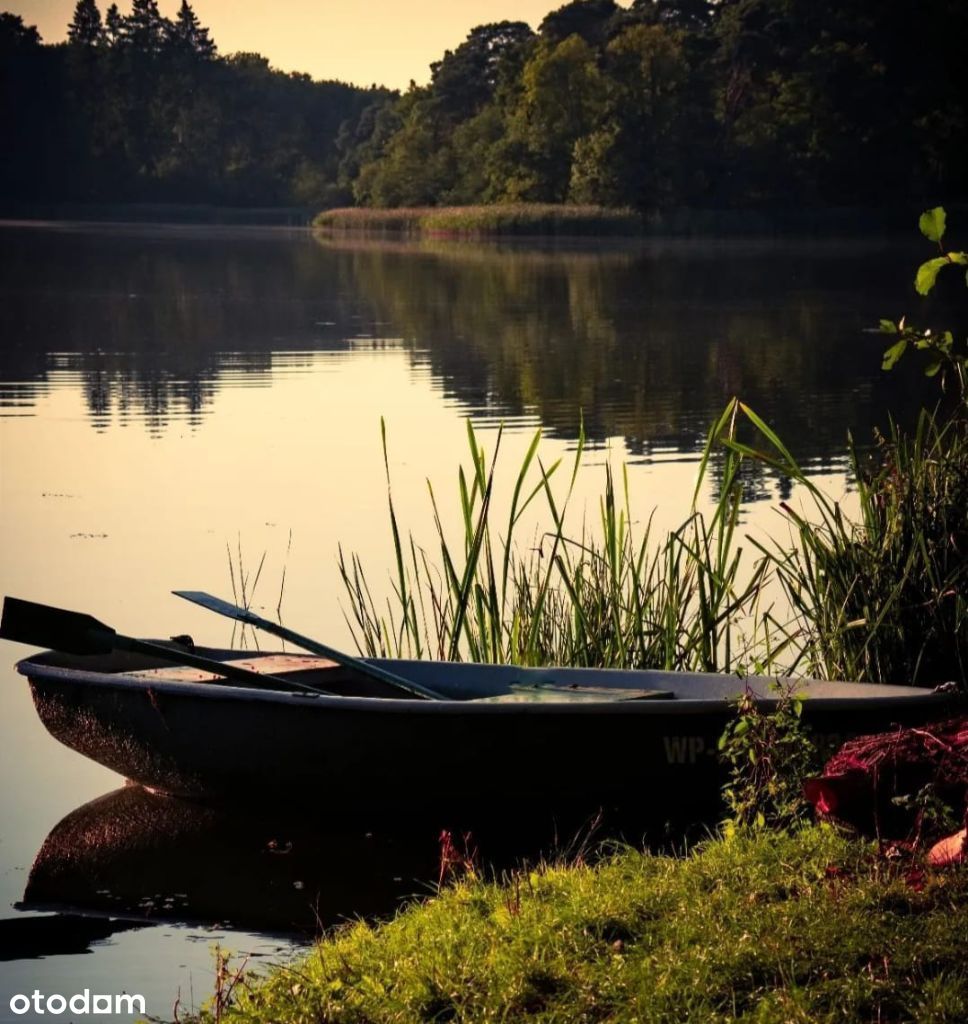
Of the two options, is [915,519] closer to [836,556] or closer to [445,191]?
[836,556]

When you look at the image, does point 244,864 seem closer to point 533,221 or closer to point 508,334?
point 508,334

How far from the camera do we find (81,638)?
6844 millimetres

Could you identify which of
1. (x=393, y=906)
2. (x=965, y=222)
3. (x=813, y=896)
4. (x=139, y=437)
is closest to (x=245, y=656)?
(x=393, y=906)

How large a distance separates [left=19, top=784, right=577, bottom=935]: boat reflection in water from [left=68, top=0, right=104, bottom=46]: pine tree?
12947 centimetres

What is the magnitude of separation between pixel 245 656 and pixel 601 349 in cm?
1847

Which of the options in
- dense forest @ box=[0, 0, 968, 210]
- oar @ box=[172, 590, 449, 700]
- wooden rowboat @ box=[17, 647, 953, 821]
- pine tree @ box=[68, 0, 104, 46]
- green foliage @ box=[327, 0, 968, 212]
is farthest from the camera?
pine tree @ box=[68, 0, 104, 46]

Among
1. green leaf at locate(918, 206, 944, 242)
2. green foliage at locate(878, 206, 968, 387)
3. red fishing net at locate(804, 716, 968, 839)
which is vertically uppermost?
green leaf at locate(918, 206, 944, 242)

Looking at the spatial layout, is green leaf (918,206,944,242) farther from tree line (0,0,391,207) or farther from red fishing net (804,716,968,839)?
tree line (0,0,391,207)

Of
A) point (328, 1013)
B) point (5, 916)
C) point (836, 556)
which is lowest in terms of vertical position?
point (5, 916)

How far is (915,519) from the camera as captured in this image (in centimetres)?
705

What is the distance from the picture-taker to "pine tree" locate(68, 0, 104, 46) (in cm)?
13088

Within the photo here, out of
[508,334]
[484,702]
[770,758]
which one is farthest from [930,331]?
[508,334]

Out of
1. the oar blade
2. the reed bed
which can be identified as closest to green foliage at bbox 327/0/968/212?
the reed bed

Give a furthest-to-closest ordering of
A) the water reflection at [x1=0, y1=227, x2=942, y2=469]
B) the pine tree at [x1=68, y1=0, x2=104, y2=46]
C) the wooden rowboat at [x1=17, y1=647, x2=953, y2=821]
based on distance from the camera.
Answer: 1. the pine tree at [x1=68, y1=0, x2=104, y2=46]
2. the water reflection at [x1=0, y1=227, x2=942, y2=469]
3. the wooden rowboat at [x1=17, y1=647, x2=953, y2=821]
